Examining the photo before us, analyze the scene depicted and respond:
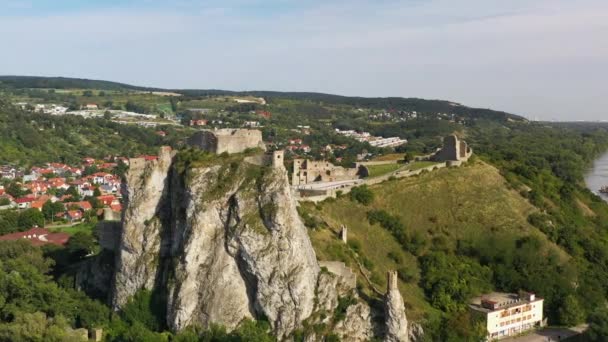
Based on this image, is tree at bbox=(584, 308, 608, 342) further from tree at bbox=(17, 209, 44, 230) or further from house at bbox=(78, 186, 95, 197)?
house at bbox=(78, 186, 95, 197)

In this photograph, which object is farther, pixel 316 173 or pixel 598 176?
pixel 598 176

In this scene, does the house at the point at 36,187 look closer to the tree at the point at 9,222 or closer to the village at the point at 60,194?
the village at the point at 60,194

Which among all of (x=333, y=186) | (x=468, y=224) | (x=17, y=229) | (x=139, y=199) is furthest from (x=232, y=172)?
(x=17, y=229)

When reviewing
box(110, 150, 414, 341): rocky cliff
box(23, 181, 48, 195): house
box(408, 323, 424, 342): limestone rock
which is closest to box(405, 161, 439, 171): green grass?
box(408, 323, 424, 342): limestone rock

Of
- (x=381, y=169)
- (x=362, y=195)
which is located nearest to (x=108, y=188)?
(x=381, y=169)

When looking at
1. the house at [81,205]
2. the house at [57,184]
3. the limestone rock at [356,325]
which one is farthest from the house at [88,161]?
the limestone rock at [356,325]

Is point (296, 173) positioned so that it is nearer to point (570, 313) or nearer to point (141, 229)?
point (141, 229)
